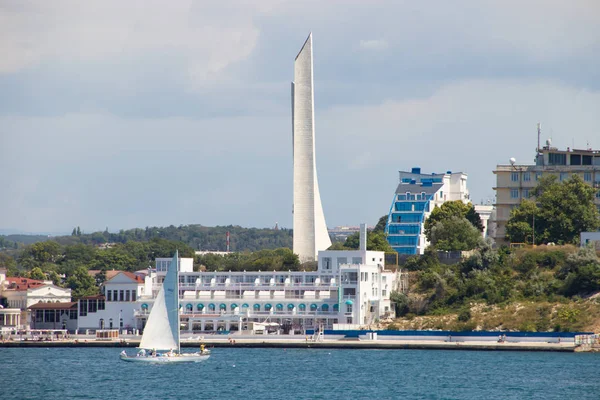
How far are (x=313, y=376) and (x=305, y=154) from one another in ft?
137

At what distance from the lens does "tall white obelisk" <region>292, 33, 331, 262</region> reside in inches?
4569

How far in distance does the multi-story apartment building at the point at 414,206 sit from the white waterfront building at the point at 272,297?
2801 centimetres

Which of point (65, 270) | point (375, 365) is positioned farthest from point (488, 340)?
point (65, 270)

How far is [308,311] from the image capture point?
107 metres

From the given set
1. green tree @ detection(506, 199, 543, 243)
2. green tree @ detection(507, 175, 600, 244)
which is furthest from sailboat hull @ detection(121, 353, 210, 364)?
green tree @ detection(507, 175, 600, 244)

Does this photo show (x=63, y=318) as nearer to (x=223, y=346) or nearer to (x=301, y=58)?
(x=223, y=346)

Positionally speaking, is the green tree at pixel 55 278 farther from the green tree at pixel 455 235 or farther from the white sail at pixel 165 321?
A: the white sail at pixel 165 321

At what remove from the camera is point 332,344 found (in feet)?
319

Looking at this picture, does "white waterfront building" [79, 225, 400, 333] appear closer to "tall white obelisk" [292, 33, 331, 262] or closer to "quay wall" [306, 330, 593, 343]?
"quay wall" [306, 330, 593, 343]

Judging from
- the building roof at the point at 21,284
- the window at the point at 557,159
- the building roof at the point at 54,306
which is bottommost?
the building roof at the point at 54,306

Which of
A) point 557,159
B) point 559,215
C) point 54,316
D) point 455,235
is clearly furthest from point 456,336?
point 54,316

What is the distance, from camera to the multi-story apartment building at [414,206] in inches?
5517

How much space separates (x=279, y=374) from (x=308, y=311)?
2861 cm

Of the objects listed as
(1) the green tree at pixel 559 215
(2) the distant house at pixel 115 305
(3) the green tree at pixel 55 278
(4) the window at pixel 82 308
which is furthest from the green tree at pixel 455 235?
(3) the green tree at pixel 55 278
